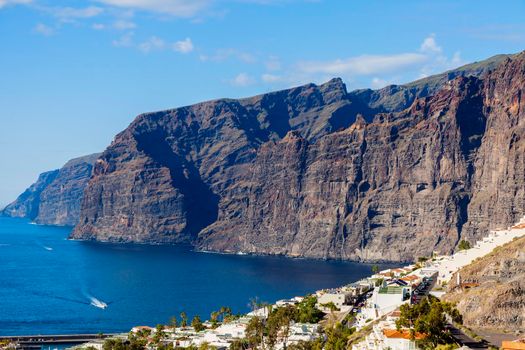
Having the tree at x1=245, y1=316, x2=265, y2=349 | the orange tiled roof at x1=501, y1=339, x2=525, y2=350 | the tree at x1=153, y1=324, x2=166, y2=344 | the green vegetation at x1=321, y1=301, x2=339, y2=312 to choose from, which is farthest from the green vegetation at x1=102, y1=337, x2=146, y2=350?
the orange tiled roof at x1=501, y1=339, x2=525, y2=350

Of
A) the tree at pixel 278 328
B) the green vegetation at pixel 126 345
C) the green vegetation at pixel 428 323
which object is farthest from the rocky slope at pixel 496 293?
the green vegetation at pixel 126 345

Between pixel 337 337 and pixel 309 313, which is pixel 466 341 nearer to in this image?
pixel 337 337

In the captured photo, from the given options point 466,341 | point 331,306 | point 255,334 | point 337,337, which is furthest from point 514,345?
point 331,306

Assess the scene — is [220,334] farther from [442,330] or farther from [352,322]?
[442,330]

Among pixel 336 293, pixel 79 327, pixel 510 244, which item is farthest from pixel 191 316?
pixel 510 244

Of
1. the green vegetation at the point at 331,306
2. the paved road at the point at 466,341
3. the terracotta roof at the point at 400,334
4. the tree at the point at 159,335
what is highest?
the terracotta roof at the point at 400,334

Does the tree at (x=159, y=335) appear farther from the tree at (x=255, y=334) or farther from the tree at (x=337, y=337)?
the tree at (x=337, y=337)
